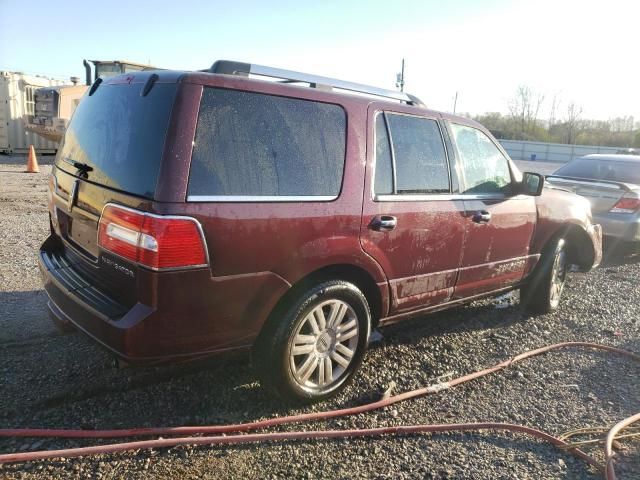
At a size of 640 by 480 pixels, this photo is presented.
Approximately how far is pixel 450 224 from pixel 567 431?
5.11 feet

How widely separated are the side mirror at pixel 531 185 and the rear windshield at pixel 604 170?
418 cm

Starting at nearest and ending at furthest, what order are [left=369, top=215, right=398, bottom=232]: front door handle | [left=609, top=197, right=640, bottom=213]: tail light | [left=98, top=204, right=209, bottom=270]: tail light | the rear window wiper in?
1. [left=98, top=204, right=209, bottom=270]: tail light
2. the rear window wiper
3. [left=369, top=215, right=398, bottom=232]: front door handle
4. [left=609, top=197, right=640, bottom=213]: tail light

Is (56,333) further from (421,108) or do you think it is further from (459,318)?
(459,318)

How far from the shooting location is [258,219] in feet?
8.74

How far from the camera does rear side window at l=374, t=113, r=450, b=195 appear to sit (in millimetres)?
3354

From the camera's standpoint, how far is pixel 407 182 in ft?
11.4

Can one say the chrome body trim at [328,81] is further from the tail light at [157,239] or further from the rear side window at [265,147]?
the tail light at [157,239]

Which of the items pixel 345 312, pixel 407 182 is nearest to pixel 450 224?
pixel 407 182

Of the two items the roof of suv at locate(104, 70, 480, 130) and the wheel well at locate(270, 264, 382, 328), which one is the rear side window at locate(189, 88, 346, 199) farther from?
the wheel well at locate(270, 264, 382, 328)

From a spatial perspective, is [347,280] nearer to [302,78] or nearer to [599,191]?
[302,78]

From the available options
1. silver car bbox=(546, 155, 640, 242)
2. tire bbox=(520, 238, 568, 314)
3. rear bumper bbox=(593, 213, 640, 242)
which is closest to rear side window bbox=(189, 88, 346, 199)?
tire bbox=(520, 238, 568, 314)

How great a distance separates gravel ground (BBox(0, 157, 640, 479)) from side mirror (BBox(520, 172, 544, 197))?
4.30 feet

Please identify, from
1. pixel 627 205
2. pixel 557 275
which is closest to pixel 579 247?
pixel 557 275

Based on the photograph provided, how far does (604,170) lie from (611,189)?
0.73 m
